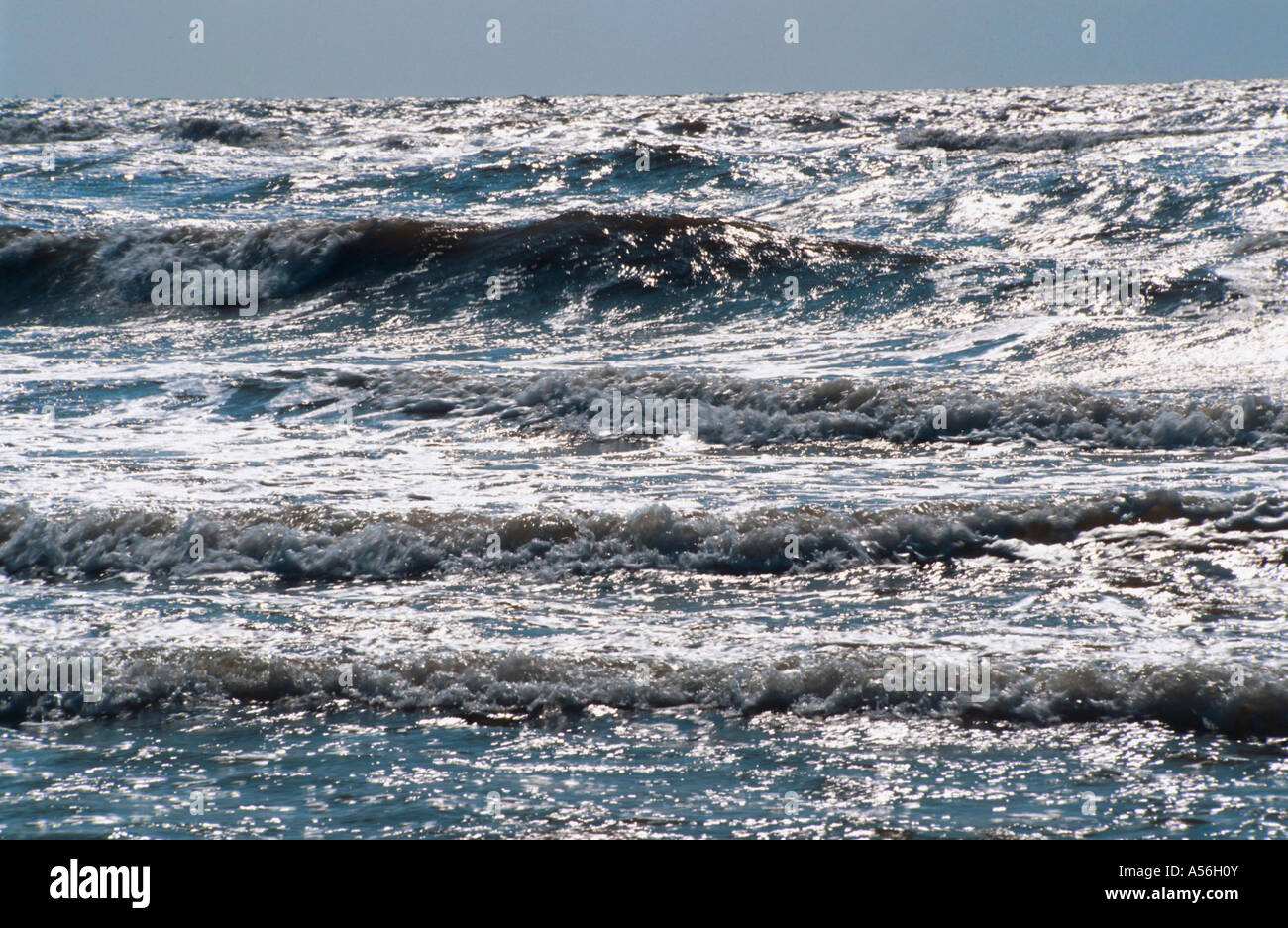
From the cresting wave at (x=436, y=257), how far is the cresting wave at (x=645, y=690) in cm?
940

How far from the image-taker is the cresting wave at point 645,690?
3.80 meters

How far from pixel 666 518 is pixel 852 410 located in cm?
298

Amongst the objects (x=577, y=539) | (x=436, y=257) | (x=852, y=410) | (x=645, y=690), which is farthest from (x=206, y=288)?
(x=645, y=690)

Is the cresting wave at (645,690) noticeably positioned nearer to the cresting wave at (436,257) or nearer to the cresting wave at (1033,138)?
the cresting wave at (436,257)

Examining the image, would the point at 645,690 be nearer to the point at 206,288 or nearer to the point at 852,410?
the point at 852,410

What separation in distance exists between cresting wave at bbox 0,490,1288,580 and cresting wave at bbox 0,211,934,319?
25.0 ft

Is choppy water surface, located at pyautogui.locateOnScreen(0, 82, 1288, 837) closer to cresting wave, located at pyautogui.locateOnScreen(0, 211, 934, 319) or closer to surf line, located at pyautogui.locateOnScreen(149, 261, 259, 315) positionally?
cresting wave, located at pyautogui.locateOnScreen(0, 211, 934, 319)

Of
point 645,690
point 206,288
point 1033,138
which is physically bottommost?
point 645,690

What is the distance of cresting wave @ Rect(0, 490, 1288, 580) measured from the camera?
5527 mm

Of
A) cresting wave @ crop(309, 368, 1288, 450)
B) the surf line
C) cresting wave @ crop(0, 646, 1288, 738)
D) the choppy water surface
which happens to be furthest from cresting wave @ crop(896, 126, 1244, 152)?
cresting wave @ crop(0, 646, 1288, 738)

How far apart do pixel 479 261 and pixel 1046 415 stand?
8.92 m

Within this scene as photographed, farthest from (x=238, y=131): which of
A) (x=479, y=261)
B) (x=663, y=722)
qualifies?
(x=663, y=722)

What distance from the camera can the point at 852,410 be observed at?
27.4ft
